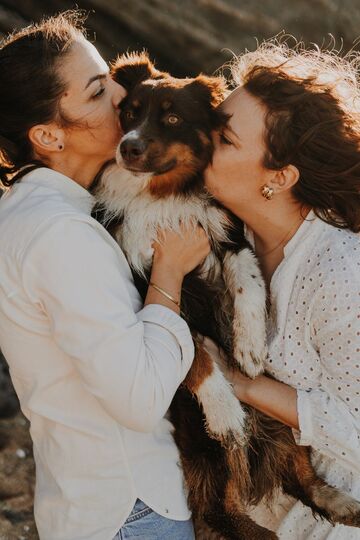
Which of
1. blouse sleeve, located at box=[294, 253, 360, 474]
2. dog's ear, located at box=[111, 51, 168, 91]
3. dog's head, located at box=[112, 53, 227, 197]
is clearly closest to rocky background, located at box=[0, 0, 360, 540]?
dog's ear, located at box=[111, 51, 168, 91]

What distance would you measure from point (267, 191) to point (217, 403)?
785mm

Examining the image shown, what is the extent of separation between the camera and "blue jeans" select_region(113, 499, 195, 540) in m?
1.94

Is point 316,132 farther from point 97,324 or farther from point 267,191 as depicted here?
point 97,324

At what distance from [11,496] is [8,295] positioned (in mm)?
1958

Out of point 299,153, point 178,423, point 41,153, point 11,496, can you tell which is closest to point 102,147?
point 41,153

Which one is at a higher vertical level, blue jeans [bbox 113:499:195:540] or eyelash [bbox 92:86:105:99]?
eyelash [bbox 92:86:105:99]

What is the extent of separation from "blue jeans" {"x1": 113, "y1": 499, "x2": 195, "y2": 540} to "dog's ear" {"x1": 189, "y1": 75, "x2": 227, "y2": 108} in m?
1.53

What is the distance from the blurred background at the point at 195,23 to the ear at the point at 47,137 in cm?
188

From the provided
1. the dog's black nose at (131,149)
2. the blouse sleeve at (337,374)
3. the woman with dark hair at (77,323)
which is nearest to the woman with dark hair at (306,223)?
the blouse sleeve at (337,374)

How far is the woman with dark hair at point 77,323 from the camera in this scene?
1.74 meters

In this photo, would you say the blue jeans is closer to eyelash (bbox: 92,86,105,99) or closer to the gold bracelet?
the gold bracelet

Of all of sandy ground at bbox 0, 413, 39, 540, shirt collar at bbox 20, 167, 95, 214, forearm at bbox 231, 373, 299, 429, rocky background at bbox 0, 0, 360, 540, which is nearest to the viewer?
shirt collar at bbox 20, 167, 95, 214

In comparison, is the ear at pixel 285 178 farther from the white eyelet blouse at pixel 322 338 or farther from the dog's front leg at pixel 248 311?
the dog's front leg at pixel 248 311

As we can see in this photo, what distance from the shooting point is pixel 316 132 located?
2285mm
